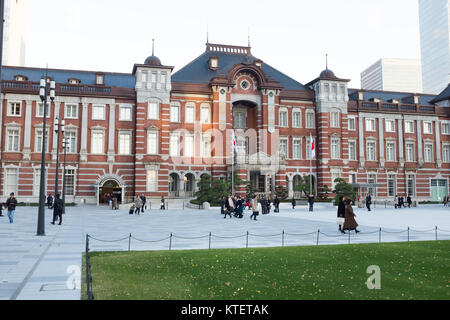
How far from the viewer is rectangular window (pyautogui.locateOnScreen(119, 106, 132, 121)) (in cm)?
4341

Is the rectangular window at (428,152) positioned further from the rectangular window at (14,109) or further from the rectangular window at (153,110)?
the rectangular window at (14,109)

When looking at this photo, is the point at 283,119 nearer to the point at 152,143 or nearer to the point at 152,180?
the point at 152,143

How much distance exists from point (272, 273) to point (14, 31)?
354 feet

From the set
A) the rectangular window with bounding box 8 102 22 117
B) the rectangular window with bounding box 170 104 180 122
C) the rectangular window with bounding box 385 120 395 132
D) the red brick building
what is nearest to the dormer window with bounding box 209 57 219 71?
the red brick building

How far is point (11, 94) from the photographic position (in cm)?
4088

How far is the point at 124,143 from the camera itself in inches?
1706

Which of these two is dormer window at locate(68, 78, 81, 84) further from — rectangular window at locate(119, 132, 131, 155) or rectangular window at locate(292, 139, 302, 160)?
rectangular window at locate(292, 139, 302, 160)

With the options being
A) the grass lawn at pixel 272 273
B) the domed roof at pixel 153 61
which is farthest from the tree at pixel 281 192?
the grass lawn at pixel 272 273

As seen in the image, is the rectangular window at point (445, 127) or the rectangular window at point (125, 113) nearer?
the rectangular window at point (125, 113)

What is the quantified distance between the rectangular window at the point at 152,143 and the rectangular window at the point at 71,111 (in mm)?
8149

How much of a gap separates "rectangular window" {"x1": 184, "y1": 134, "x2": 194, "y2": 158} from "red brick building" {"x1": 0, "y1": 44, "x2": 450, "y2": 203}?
0.11 meters

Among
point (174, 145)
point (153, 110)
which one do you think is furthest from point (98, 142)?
point (174, 145)

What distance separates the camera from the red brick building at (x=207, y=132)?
1630 inches
